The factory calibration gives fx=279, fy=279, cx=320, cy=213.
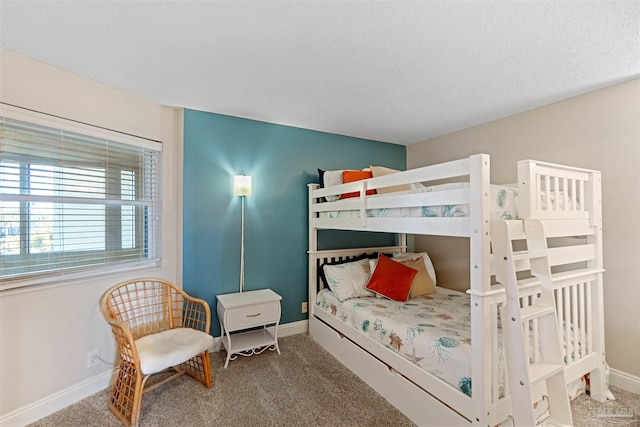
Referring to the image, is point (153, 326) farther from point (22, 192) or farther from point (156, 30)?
point (156, 30)

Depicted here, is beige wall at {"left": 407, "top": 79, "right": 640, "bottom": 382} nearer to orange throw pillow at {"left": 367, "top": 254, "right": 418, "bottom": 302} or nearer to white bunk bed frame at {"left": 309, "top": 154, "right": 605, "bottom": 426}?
white bunk bed frame at {"left": 309, "top": 154, "right": 605, "bottom": 426}

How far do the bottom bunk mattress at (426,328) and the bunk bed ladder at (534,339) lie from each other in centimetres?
19

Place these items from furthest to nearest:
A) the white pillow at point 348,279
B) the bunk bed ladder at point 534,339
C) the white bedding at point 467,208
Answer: the white pillow at point 348,279
the white bedding at point 467,208
the bunk bed ladder at point 534,339

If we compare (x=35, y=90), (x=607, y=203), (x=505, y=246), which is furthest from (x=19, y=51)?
(x=607, y=203)

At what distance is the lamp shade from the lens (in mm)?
2803

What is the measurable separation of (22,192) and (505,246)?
9.86 ft

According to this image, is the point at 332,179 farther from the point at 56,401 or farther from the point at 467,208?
the point at 56,401

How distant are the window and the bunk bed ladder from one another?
9.06ft

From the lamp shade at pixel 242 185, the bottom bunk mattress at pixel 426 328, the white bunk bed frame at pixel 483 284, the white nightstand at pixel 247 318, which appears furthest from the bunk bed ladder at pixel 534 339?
the lamp shade at pixel 242 185

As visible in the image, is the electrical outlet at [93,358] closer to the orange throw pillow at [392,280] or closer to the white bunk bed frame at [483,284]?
the white bunk bed frame at [483,284]

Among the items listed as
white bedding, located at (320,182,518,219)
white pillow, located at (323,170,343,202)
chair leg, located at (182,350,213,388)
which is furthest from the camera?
white pillow, located at (323,170,343,202)

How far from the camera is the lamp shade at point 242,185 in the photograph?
2803 mm

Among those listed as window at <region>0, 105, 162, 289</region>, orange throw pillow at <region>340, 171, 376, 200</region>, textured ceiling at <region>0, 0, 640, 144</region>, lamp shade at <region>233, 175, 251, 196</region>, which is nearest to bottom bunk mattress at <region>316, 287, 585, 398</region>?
orange throw pillow at <region>340, 171, 376, 200</region>

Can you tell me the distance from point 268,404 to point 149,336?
1072 millimetres
